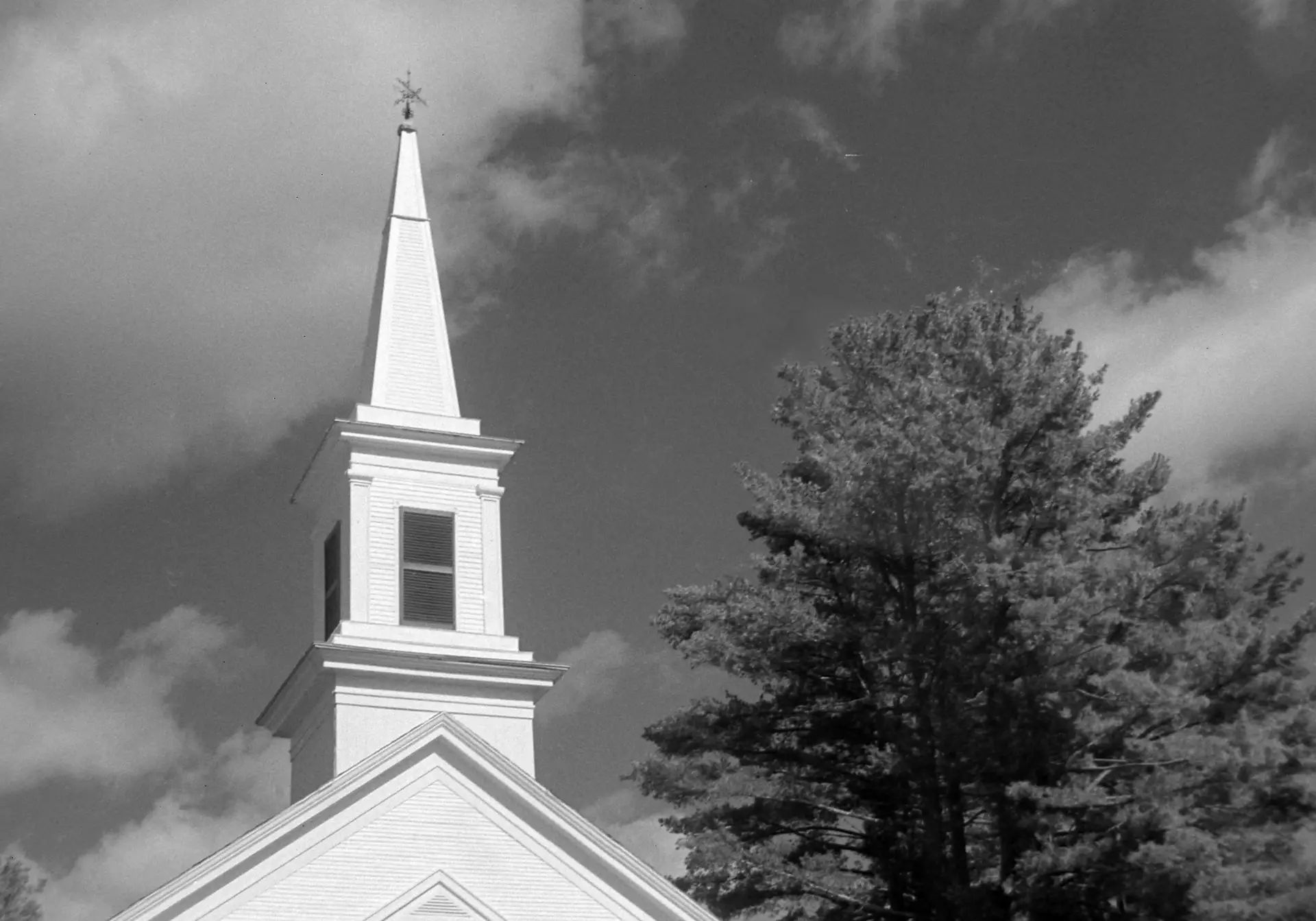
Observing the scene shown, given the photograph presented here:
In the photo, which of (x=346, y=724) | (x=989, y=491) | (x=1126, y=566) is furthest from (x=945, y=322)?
(x=346, y=724)

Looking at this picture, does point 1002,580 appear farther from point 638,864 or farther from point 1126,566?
point 638,864

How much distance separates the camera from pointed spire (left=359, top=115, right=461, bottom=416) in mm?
24938

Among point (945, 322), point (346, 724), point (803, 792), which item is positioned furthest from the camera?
point (945, 322)

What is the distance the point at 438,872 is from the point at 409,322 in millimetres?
9806

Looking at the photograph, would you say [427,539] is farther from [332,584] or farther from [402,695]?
[402,695]

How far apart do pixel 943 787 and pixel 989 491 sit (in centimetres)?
487

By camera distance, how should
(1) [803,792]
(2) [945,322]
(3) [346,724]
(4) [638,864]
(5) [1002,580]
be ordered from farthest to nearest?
(2) [945,322] < (1) [803,792] < (5) [1002,580] < (3) [346,724] < (4) [638,864]

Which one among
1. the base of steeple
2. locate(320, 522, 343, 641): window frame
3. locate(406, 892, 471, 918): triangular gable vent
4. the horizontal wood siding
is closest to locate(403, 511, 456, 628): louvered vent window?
the base of steeple

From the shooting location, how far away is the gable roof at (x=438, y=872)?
59.5ft

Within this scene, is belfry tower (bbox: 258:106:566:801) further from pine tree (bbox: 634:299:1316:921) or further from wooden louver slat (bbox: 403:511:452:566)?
pine tree (bbox: 634:299:1316:921)

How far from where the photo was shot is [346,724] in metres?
21.9

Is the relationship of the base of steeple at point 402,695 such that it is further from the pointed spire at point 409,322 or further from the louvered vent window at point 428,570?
the pointed spire at point 409,322

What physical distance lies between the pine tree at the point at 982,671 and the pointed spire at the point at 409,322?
6.17 m

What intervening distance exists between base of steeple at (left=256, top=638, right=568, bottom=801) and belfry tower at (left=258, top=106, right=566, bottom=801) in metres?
0.02
